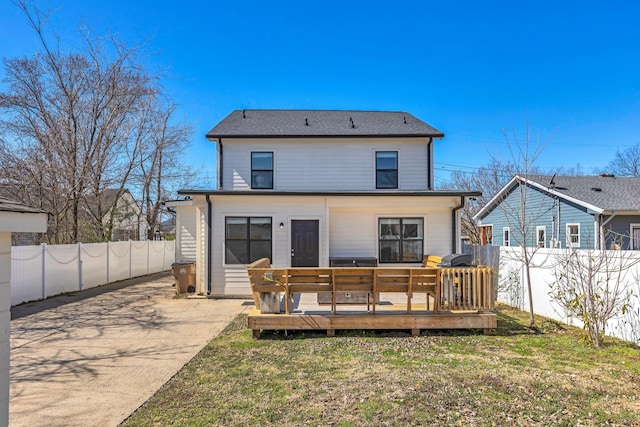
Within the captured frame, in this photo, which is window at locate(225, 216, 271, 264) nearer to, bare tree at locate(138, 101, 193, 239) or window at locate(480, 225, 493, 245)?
bare tree at locate(138, 101, 193, 239)

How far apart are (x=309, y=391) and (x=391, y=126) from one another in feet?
33.8

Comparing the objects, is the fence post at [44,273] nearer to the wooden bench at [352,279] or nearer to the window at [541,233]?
the wooden bench at [352,279]

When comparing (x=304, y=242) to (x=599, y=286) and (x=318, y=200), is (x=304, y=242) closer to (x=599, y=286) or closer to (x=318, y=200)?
(x=318, y=200)

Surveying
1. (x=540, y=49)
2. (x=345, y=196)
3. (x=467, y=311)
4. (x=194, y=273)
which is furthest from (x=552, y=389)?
(x=540, y=49)

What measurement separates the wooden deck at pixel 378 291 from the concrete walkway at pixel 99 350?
4.33 ft

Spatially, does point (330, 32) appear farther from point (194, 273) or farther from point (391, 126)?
point (194, 273)

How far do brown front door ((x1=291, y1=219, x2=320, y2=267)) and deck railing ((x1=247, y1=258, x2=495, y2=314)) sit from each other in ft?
12.8

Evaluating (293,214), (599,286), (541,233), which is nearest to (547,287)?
(599,286)

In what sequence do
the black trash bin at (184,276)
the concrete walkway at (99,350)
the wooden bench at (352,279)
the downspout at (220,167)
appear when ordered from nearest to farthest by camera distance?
the concrete walkway at (99,350), the wooden bench at (352,279), the black trash bin at (184,276), the downspout at (220,167)

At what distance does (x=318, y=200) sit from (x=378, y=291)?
14.7 ft

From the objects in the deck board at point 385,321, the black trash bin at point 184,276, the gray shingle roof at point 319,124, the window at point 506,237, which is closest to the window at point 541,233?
the window at point 506,237

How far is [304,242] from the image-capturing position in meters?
10.3

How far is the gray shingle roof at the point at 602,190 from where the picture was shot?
13586mm

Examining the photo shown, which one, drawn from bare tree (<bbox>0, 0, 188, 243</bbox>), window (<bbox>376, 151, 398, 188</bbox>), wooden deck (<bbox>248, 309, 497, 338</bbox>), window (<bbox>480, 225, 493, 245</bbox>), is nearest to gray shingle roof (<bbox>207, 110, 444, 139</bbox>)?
window (<bbox>376, 151, 398, 188</bbox>)
